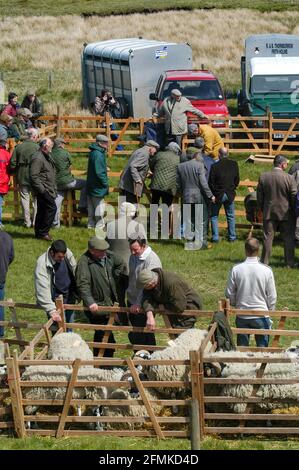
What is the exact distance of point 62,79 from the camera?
143 ft

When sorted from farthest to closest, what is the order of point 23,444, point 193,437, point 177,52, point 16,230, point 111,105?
1. point 177,52
2. point 111,105
3. point 16,230
4. point 23,444
5. point 193,437

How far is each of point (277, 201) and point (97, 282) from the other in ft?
17.7

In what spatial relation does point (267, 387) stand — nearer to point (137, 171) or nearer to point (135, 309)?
point (135, 309)

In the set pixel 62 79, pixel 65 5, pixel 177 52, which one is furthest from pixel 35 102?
pixel 65 5

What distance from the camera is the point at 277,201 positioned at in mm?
18906

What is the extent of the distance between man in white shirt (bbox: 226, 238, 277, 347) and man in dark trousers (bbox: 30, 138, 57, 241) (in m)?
7.27

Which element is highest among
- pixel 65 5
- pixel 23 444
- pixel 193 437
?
pixel 193 437

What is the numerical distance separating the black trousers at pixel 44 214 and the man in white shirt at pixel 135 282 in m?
6.52

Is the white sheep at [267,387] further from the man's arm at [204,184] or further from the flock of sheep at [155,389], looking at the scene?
the man's arm at [204,184]

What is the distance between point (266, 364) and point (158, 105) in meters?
18.3

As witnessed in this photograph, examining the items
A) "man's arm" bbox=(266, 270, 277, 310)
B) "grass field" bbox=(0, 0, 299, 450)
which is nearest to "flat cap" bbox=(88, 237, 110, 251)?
"man's arm" bbox=(266, 270, 277, 310)

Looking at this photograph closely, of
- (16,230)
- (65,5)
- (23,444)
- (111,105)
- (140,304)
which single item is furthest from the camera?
(65,5)

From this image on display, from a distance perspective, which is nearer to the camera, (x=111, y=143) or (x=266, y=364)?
(x=266, y=364)
